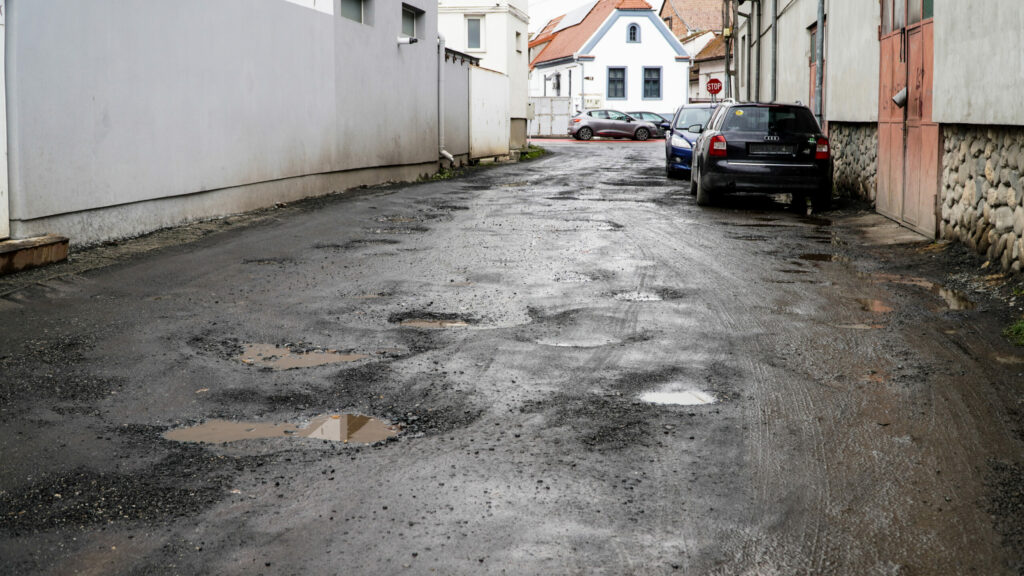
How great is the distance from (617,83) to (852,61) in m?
51.0

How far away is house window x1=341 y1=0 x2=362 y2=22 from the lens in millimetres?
19031

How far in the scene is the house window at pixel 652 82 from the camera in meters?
66.7

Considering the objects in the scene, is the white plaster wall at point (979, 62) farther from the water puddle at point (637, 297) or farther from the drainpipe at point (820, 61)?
the drainpipe at point (820, 61)

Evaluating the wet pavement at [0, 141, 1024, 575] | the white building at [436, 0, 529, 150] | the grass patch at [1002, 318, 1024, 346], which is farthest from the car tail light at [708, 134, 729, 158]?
the white building at [436, 0, 529, 150]

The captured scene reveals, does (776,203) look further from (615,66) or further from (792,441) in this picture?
(615,66)

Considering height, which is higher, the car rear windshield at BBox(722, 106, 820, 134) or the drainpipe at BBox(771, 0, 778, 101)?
the drainpipe at BBox(771, 0, 778, 101)

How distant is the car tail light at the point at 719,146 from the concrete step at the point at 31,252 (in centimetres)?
919

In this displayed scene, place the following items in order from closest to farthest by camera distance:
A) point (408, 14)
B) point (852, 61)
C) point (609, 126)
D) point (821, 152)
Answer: point (821, 152) → point (852, 61) → point (408, 14) → point (609, 126)

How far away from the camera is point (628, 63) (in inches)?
2611

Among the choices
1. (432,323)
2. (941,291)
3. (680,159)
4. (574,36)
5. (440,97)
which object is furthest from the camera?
(574,36)

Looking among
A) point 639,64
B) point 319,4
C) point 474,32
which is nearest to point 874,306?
point 319,4

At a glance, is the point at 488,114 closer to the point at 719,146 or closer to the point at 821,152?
the point at 719,146

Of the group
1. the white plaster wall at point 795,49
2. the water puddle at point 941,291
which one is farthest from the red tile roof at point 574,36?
the water puddle at point 941,291

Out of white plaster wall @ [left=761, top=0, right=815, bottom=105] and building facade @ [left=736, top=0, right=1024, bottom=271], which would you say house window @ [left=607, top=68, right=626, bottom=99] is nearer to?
white plaster wall @ [left=761, top=0, right=815, bottom=105]
